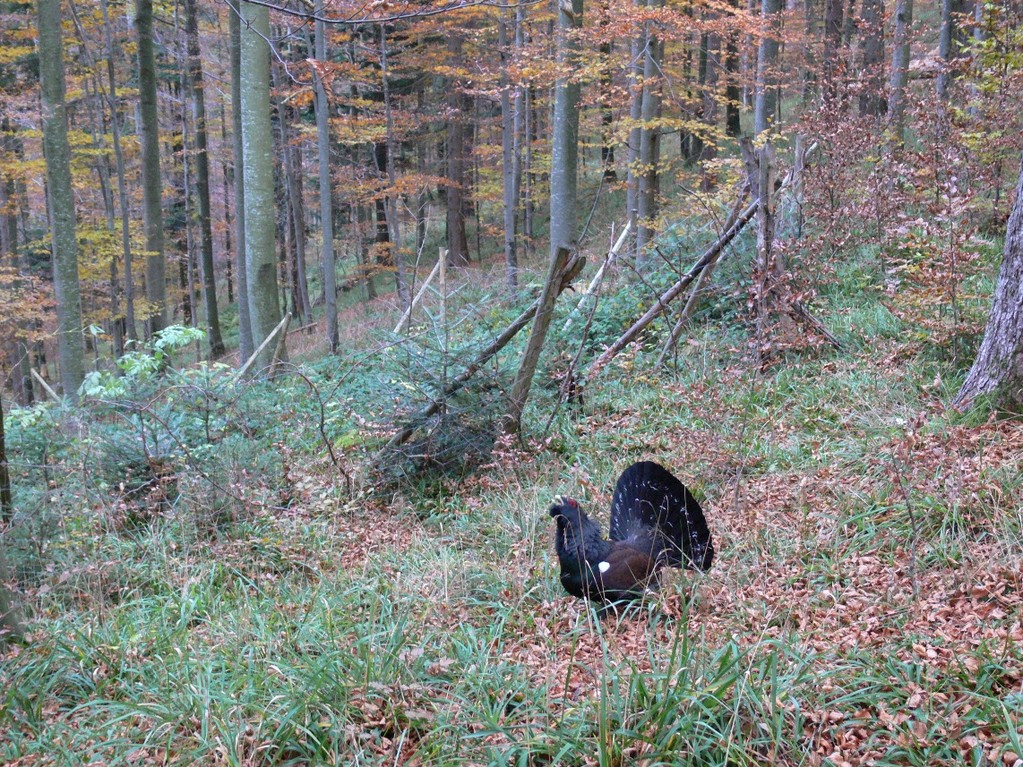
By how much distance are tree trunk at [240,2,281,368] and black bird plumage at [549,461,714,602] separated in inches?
309

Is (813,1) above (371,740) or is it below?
above

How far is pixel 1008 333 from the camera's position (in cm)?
491

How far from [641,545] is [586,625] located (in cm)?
53

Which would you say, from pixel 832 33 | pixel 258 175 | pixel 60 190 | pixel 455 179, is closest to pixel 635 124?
pixel 832 33

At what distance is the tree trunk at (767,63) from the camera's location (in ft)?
37.3

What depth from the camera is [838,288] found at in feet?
28.4

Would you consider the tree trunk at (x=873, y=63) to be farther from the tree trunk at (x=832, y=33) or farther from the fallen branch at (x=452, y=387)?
the fallen branch at (x=452, y=387)

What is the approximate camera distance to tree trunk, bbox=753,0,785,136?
448 inches

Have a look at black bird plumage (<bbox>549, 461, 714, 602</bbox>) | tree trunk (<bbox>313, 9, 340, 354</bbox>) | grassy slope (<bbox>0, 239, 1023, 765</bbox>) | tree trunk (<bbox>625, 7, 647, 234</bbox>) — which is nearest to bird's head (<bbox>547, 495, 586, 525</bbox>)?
black bird plumage (<bbox>549, 461, 714, 602</bbox>)

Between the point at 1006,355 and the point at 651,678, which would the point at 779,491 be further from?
the point at 651,678

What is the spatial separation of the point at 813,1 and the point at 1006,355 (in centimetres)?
2014

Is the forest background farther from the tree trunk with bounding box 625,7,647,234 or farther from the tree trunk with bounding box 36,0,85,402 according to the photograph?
the tree trunk with bounding box 625,7,647,234

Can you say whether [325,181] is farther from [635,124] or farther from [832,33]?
Answer: [832,33]

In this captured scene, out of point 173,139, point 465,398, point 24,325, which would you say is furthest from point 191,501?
point 173,139
